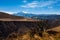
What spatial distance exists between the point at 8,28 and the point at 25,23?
77.9 inches

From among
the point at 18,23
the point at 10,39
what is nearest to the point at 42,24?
the point at 18,23

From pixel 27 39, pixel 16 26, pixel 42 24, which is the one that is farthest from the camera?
pixel 16 26

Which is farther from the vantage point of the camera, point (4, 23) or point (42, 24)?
point (4, 23)

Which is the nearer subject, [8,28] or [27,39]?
[27,39]

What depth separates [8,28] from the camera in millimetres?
19234

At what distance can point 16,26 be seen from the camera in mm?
19656

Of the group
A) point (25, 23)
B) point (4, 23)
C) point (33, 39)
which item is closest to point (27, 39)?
point (33, 39)

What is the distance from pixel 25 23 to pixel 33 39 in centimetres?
734

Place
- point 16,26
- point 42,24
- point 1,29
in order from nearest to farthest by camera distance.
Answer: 1. point 42,24
2. point 1,29
3. point 16,26

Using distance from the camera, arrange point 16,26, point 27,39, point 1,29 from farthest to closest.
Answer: point 16,26, point 1,29, point 27,39

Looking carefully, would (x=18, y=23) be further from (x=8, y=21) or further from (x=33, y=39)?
(x=33, y=39)

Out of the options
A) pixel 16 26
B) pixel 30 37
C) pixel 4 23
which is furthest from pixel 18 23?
pixel 30 37

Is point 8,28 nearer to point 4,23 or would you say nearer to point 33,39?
point 4,23

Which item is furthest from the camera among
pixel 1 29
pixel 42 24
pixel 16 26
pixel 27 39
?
pixel 16 26
